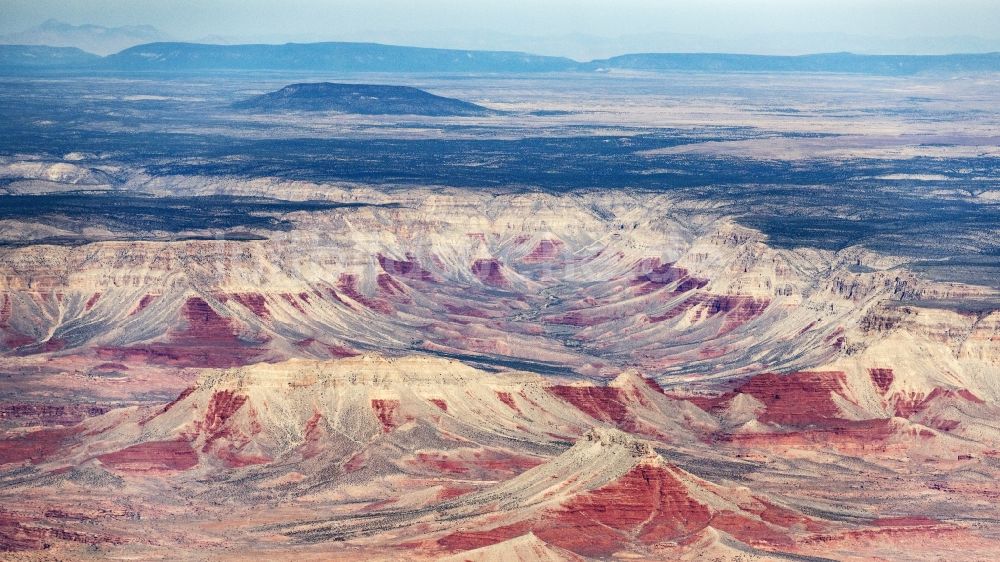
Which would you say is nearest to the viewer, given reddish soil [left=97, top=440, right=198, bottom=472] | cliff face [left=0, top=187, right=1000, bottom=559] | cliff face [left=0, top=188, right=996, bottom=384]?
cliff face [left=0, top=187, right=1000, bottom=559]

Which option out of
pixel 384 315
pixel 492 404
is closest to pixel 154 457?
pixel 492 404

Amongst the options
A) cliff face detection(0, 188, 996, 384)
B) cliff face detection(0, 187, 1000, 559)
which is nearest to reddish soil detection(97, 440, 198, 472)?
cliff face detection(0, 187, 1000, 559)

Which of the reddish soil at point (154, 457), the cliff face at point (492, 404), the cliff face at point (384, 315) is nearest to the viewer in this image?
the cliff face at point (492, 404)

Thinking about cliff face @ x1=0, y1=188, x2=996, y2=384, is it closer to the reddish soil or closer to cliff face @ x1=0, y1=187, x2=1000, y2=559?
cliff face @ x1=0, y1=187, x2=1000, y2=559

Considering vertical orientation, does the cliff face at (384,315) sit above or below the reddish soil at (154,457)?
below

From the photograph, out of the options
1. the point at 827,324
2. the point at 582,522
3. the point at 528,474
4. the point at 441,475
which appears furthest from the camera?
Result: the point at 827,324

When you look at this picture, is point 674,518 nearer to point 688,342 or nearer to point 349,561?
point 349,561

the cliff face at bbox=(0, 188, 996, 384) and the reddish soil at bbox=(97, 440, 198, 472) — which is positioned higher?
the reddish soil at bbox=(97, 440, 198, 472)

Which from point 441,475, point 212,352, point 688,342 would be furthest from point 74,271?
point 441,475

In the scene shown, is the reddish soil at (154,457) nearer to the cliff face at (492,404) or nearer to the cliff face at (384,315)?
the cliff face at (492,404)

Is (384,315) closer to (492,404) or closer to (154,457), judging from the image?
(492,404)

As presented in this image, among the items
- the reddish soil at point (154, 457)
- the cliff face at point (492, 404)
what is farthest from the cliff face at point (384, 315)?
the reddish soil at point (154, 457)
